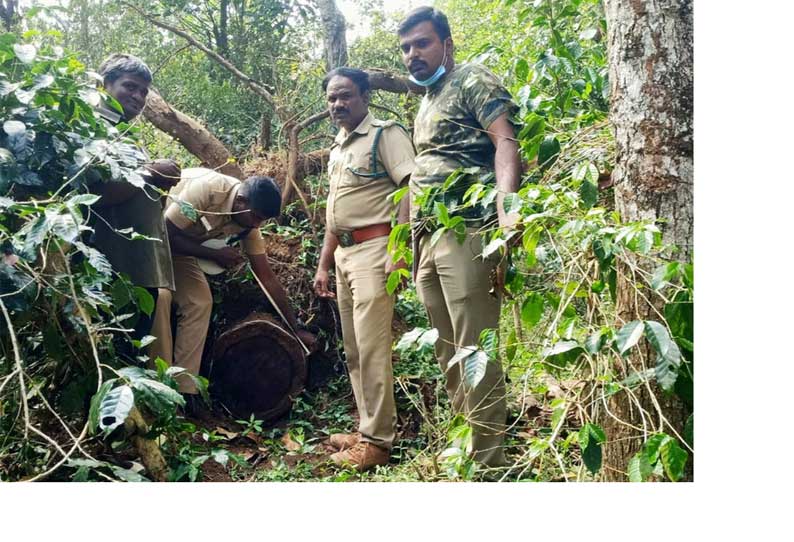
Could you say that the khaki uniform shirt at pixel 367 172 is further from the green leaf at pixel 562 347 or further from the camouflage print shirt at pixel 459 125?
the green leaf at pixel 562 347

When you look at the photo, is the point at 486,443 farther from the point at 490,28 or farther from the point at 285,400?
the point at 490,28

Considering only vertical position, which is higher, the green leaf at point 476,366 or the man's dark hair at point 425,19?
the man's dark hair at point 425,19

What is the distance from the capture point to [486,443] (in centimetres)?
222

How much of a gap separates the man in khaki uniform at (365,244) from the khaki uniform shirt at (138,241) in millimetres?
623

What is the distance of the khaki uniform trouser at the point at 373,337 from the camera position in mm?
2629

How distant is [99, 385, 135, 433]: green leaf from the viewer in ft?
5.59

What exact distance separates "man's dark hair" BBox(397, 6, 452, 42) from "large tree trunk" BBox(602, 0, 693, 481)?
2.32ft

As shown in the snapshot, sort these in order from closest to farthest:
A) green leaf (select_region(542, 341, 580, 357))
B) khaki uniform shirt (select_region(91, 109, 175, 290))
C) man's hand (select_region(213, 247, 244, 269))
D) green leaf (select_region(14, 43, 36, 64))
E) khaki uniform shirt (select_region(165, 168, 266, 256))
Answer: green leaf (select_region(542, 341, 580, 357)) → green leaf (select_region(14, 43, 36, 64)) → khaki uniform shirt (select_region(91, 109, 175, 290)) → khaki uniform shirt (select_region(165, 168, 266, 256)) → man's hand (select_region(213, 247, 244, 269))

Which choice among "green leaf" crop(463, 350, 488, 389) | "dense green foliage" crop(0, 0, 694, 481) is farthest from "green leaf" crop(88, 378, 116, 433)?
"green leaf" crop(463, 350, 488, 389)

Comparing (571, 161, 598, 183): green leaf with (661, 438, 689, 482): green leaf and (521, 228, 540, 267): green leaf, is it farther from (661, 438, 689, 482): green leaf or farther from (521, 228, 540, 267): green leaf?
(661, 438, 689, 482): green leaf

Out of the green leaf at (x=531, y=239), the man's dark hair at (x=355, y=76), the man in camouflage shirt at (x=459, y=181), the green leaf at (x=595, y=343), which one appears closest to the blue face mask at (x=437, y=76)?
the man in camouflage shirt at (x=459, y=181)

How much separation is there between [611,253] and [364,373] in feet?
4.12

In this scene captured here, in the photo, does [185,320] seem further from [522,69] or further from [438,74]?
[522,69]
